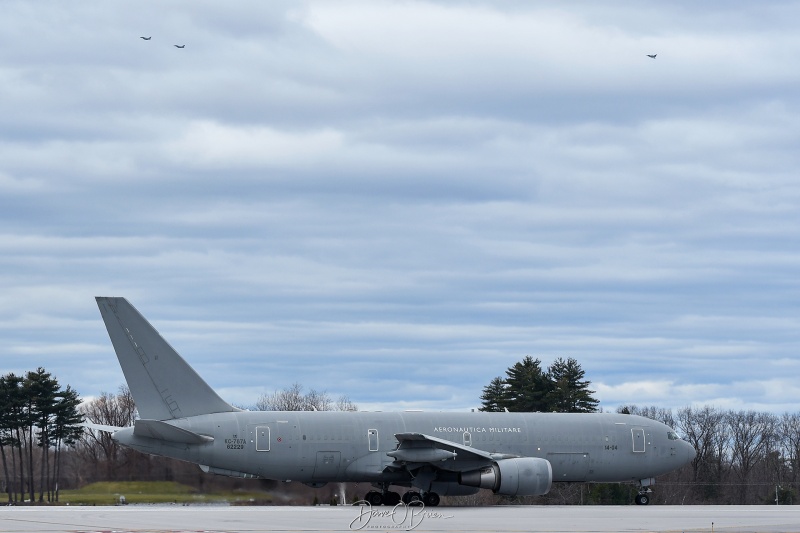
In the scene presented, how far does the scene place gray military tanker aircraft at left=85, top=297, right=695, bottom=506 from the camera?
1660 inches

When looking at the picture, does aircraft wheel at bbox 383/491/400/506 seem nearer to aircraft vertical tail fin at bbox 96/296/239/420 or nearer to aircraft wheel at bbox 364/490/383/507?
aircraft wheel at bbox 364/490/383/507

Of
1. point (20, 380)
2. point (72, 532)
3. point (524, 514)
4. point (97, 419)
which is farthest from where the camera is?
point (97, 419)

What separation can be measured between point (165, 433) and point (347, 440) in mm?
6675

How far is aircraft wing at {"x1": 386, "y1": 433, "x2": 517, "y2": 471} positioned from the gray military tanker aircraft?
3 centimetres

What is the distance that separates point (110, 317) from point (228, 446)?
236 inches

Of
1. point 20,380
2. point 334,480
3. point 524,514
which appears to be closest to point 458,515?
point 524,514

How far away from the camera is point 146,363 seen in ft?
138

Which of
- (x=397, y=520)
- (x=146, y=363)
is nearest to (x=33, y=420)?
(x=146, y=363)

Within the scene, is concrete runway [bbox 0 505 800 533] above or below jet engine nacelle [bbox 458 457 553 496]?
below

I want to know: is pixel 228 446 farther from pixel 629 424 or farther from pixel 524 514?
pixel 629 424

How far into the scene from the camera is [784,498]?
197 feet

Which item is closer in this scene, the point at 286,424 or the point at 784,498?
the point at 286,424

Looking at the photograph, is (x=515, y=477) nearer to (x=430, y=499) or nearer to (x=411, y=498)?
(x=430, y=499)

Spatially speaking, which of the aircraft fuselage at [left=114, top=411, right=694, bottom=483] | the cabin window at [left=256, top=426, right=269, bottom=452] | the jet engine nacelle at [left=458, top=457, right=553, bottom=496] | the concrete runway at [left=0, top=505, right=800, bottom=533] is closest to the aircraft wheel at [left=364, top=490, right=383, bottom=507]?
the aircraft fuselage at [left=114, top=411, right=694, bottom=483]
